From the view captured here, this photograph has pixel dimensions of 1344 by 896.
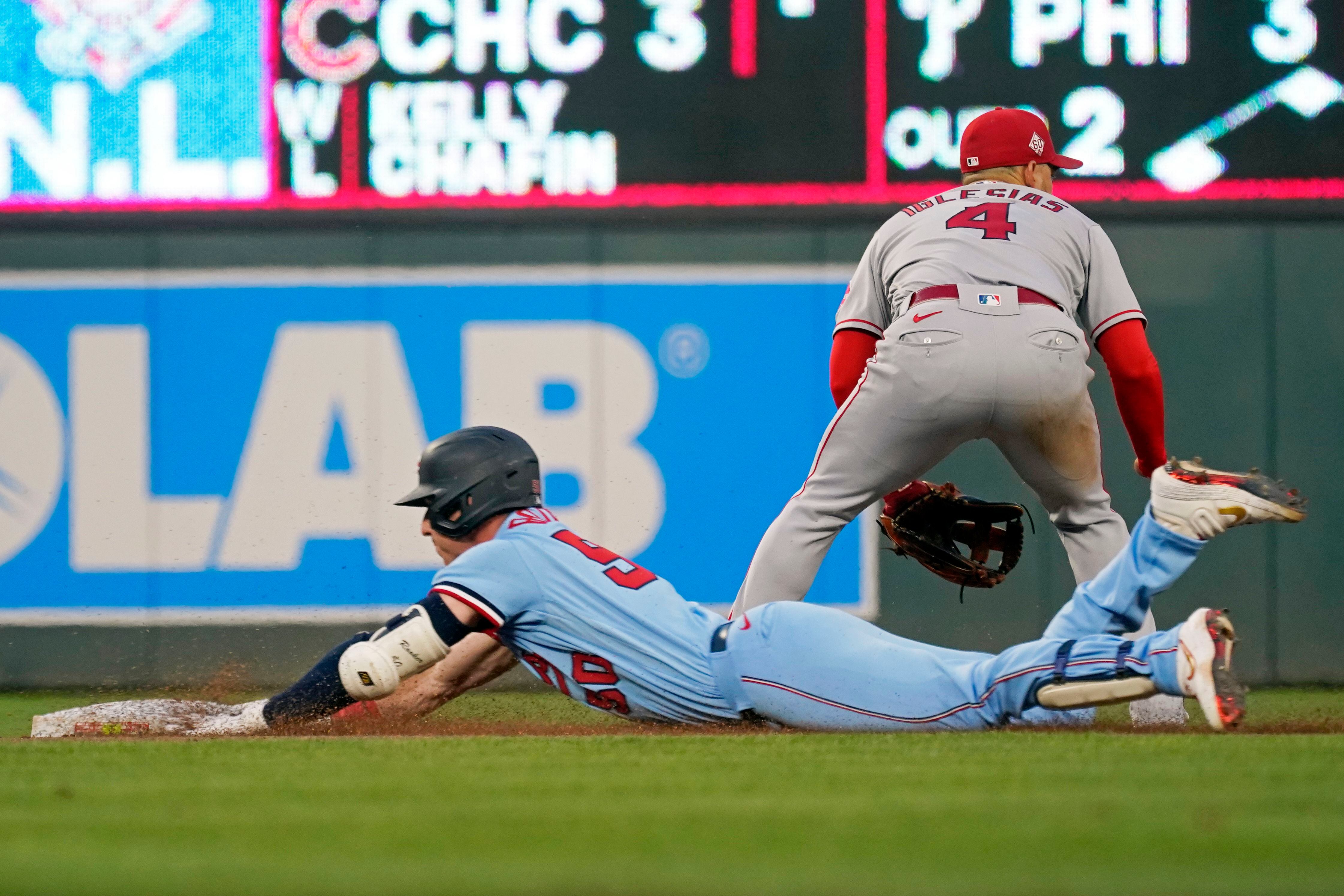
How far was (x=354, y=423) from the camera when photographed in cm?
556

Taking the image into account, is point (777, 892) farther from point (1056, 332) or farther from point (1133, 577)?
point (1056, 332)

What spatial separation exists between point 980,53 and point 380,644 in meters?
3.14

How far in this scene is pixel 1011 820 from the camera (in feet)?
6.47

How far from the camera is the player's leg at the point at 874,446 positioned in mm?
3262

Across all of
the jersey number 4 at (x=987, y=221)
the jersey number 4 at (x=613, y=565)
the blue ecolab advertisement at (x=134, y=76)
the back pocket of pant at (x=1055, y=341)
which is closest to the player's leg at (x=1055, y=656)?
the jersey number 4 at (x=613, y=565)

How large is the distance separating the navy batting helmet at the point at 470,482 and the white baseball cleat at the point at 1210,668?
4.26 ft

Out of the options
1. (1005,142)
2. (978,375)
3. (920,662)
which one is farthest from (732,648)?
(1005,142)

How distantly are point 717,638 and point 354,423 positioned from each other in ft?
9.27

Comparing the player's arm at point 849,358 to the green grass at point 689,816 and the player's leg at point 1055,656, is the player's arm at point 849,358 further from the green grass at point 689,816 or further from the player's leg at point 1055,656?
the green grass at point 689,816

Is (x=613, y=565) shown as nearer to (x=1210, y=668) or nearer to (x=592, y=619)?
(x=592, y=619)

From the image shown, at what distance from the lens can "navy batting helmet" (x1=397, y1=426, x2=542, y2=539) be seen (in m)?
3.16

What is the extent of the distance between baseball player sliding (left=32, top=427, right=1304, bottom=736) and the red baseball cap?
100 cm

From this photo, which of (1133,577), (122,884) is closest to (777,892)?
(122,884)

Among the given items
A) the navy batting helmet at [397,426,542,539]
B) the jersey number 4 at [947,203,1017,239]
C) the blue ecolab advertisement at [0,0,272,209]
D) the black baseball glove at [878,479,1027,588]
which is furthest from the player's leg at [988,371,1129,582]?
the blue ecolab advertisement at [0,0,272,209]
